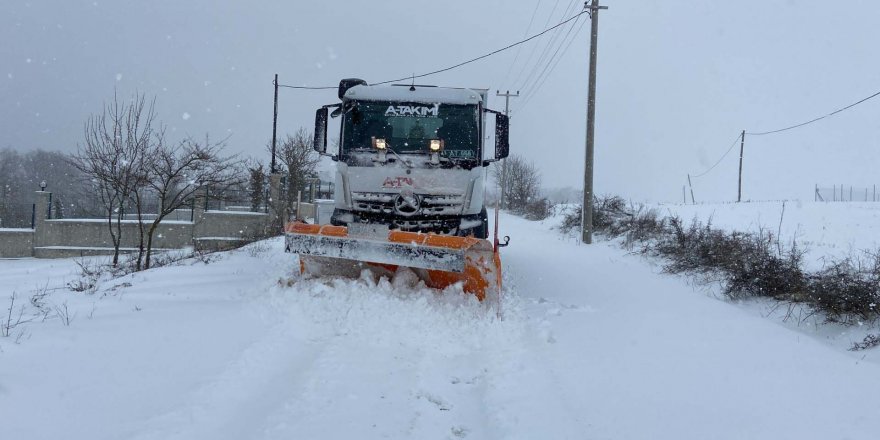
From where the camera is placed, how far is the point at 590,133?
49.3ft

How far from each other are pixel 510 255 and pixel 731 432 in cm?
863

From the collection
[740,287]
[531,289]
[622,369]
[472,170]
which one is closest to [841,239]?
[740,287]

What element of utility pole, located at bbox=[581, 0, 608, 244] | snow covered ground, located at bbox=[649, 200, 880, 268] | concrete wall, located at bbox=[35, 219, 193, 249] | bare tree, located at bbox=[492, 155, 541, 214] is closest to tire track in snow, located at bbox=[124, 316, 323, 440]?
snow covered ground, located at bbox=[649, 200, 880, 268]

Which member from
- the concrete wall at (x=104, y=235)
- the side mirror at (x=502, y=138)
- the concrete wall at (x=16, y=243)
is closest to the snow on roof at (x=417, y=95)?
the side mirror at (x=502, y=138)

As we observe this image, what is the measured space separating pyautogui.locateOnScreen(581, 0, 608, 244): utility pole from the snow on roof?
8.01 metres

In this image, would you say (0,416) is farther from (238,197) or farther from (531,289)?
(238,197)

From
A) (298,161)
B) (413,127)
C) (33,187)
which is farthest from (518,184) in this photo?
(33,187)

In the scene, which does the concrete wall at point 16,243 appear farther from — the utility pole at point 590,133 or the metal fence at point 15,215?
the utility pole at point 590,133

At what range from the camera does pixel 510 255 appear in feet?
38.1

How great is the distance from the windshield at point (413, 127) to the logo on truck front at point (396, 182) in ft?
1.61

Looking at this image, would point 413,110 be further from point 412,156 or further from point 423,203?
point 423,203

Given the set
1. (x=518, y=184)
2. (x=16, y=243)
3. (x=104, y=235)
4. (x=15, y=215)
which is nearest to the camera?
(x=16, y=243)

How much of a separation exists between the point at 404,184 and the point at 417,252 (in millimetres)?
1630

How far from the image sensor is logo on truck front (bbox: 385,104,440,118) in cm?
731
